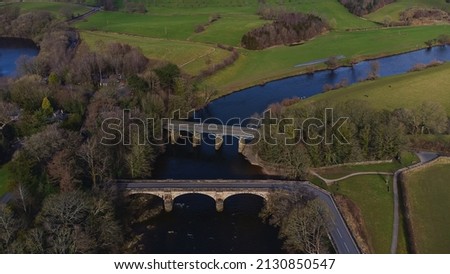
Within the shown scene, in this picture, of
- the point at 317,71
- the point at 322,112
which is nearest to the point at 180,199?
the point at 322,112

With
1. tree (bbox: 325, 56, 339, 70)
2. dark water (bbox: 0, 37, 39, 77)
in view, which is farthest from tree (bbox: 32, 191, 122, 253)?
tree (bbox: 325, 56, 339, 70)

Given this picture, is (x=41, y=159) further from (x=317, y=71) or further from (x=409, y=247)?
(x=317, y=71)

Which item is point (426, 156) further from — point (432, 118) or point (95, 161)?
point (95, 161)

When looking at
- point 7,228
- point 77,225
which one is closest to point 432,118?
point 77,225

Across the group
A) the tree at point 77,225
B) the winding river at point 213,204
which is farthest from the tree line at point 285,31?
the tree at point 77,225

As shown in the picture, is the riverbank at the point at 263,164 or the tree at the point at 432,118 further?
the tree at the point at 432,118

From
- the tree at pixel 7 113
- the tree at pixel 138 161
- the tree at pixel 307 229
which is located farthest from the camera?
the tree at pixel 7 113

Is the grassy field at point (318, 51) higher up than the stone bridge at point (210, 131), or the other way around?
the grassy field at point (318, 51)

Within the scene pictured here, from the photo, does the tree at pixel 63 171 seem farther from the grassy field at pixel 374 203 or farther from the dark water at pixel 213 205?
the grassy field at pixel 374 203
